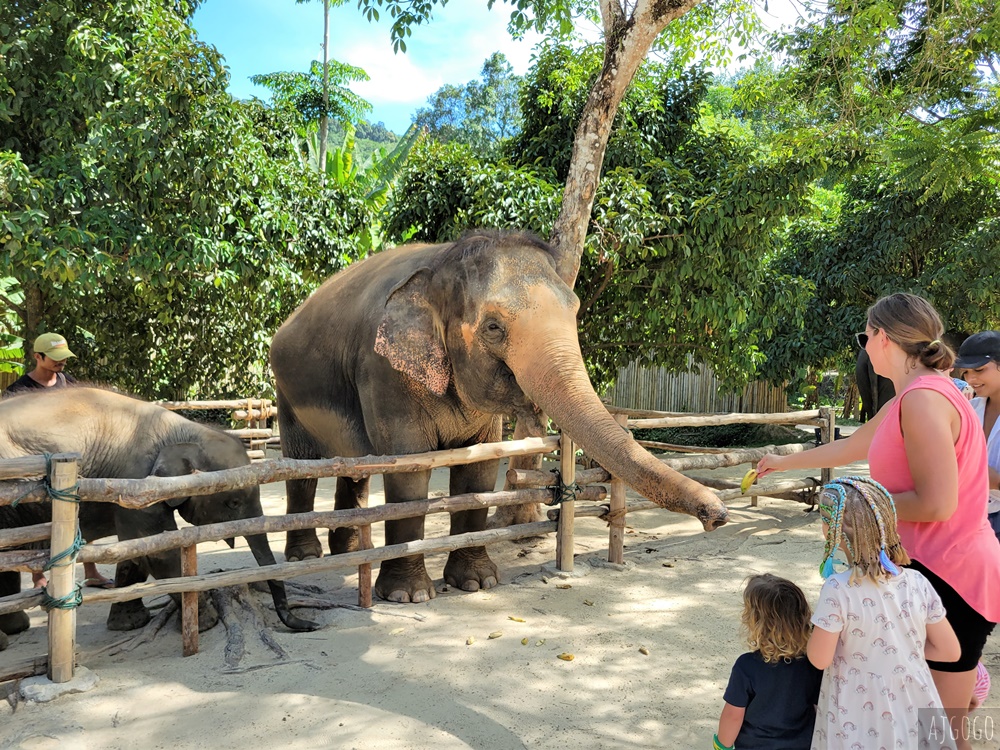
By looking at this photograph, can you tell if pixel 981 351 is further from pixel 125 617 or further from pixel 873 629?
pixel 125 617

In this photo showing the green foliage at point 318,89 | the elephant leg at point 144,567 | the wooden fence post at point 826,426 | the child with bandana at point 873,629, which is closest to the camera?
the child with bandana at point 873,629

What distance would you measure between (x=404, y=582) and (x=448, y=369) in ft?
4.65

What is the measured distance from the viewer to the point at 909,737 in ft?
7.32

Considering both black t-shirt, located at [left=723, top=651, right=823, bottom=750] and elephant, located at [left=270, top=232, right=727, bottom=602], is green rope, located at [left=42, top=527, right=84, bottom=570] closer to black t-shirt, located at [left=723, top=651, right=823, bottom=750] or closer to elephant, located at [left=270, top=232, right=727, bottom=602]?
elephant, located at [left=270, top=232, right=727, bottom=602]

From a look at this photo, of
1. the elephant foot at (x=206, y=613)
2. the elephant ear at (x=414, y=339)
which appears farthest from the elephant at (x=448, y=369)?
the elephant foot at (x=206, y=613)

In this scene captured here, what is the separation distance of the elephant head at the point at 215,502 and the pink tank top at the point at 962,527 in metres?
3.22

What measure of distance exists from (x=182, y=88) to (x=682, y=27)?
5.13 metres

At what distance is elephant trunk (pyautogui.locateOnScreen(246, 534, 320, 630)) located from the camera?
438 centimetres

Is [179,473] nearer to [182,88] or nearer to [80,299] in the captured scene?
[182,88]

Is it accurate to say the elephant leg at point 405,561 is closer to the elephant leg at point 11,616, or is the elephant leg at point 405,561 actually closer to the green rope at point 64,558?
the green rope at point 64,558

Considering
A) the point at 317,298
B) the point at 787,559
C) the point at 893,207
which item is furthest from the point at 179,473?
the point at 893,207

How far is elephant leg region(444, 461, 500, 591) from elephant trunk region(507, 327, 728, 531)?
119 cm

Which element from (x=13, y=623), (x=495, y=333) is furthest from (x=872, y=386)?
(x=13, y=623)

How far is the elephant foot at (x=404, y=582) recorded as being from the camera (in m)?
4.99
